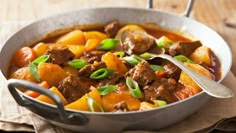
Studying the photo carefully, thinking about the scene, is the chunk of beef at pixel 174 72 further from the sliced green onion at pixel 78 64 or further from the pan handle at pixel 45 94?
the pan handle at pixel 45 94

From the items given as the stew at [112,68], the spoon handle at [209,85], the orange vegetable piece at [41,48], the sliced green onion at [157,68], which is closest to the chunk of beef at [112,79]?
the stew at [112,68]

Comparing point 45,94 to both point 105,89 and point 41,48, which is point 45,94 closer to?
point 105,89

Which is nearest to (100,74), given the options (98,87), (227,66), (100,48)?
(98,87)

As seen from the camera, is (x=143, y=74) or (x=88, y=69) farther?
(x=88, y=69)

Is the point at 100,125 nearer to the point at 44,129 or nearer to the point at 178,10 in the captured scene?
the point at 44,129

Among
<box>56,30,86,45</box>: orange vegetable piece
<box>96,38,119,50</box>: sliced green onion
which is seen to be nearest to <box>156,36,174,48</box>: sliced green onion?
<box>96,38,119,50</box>: sliced green onion

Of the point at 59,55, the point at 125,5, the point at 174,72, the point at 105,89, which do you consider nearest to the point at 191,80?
the point at 174,72
